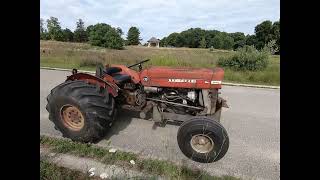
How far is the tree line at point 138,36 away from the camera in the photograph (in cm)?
3183

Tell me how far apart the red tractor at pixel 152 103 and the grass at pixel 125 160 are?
236 mm

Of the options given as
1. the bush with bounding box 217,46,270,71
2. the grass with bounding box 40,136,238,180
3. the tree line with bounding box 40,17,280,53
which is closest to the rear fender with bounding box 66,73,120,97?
the grass with bounding box 40,136,238,180

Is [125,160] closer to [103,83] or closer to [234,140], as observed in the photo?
[103,83]

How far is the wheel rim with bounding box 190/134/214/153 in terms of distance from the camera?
14.3ft

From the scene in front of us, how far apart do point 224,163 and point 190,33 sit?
55006 millimetres

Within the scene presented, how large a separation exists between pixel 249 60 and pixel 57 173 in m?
13.2

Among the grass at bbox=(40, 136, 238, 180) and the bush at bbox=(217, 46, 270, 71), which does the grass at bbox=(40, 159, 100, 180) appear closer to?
the grass at bbox=(40, 136, 238, 180)

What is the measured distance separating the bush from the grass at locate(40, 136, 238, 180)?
12046 millimetres

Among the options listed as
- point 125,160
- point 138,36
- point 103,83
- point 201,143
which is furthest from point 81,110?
point 138,36

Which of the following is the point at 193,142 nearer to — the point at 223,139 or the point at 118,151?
the point at 223,139

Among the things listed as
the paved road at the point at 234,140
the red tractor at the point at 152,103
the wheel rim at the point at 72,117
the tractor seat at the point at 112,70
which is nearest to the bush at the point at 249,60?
the paved road at the point at 234,140

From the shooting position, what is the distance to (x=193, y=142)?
14.5 feet
